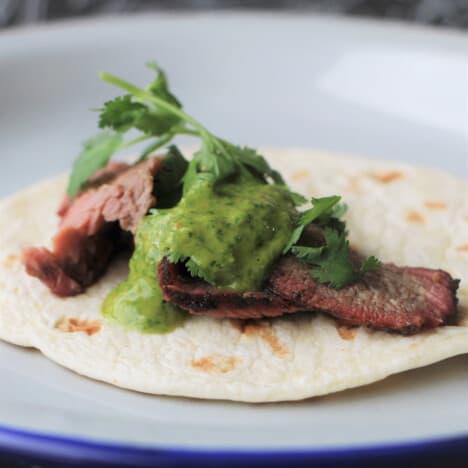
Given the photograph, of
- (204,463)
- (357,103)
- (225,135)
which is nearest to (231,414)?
(204,463)

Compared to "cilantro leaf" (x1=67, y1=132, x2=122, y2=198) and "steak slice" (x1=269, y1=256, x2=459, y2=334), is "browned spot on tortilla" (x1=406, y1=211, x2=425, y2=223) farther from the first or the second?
"cilantro leaf" (x1=67, y1=132, x2=122, y2=198)

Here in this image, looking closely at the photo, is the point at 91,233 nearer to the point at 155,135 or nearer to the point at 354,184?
the point at 155,135

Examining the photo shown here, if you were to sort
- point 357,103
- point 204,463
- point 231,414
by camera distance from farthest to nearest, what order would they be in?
point 357,103, point 231,414, point 204,463

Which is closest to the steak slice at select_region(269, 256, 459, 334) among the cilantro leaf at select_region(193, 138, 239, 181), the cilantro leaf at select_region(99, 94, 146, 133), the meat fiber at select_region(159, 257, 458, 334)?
the meat fiber at select_region(159, 257, 458, 334)

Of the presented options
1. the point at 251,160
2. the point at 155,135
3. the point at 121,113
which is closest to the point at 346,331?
the point at 251,160

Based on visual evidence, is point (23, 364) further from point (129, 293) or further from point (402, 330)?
point (402, 330)

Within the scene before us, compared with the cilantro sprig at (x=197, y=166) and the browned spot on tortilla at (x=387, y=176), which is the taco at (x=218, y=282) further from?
the browned spot on tortilla at (x=387, y=176)

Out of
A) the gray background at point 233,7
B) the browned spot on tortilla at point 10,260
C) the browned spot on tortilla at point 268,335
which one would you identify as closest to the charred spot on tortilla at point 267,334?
the browned spot on tortilla at point 268,335
